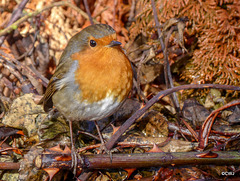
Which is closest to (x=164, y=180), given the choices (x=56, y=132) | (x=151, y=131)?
(x=151, y=131)

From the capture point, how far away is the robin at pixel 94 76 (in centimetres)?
220

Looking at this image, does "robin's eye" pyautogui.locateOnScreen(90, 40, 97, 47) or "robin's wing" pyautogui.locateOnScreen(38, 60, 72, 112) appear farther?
"robin's wing" pyautogui.locateOnScreen(38, 60, 72, 112)

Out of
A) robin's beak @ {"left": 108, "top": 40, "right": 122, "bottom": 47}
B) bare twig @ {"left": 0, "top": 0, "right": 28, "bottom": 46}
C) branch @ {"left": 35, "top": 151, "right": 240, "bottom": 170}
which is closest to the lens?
Result: branch @ {"left": 35, "top": 151, "right": 240, "bottom": 170}

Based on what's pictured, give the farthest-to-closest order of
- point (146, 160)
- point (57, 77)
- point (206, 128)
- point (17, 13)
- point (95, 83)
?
point (17, 13), point (57, 77), point (206, 128), point (95, 83), point (146, 160)

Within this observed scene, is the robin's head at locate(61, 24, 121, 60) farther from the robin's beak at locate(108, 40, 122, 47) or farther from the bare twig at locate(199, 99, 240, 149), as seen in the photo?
the bare twig at locate(199, 99, 240, 149)

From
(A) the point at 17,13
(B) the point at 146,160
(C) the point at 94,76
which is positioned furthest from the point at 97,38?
(A) the point at 17,13

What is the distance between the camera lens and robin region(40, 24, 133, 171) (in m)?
2.20

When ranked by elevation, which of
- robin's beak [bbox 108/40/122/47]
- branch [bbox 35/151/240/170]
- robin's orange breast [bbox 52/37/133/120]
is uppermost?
robin's beak [bbox 108/40/122/47]

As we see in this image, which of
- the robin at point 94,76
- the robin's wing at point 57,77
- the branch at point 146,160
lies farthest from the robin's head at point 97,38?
the branch at point 146,160

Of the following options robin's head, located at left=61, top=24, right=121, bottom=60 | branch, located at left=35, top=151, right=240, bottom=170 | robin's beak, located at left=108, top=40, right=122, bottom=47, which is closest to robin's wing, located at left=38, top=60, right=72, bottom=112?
robin's head, located at left=61, top=24, right=121, bottom=60

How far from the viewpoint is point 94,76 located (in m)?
2.18

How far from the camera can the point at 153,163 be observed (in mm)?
1994

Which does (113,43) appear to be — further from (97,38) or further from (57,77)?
(57,77)

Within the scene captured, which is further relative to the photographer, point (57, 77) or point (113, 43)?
point (57, 77)
